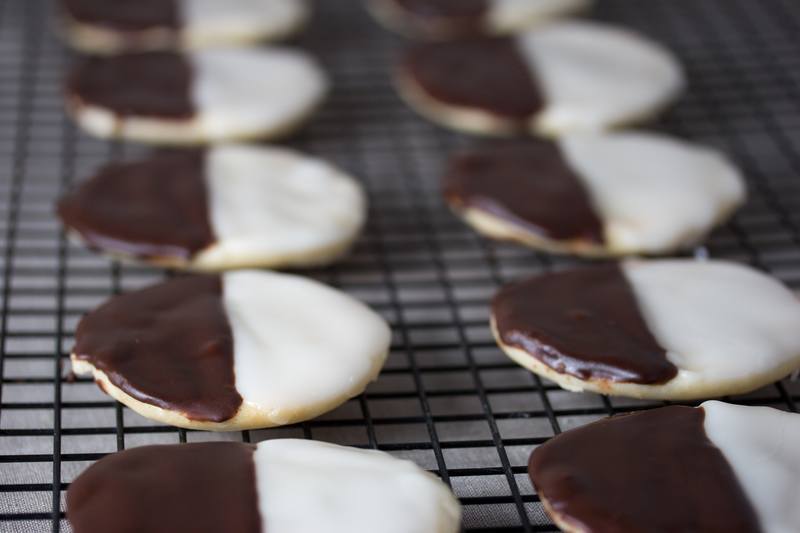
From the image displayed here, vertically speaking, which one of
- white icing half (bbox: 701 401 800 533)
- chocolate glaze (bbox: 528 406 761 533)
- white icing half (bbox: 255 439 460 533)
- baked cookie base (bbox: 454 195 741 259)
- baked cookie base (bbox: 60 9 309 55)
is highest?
white icing half (bbox: 701 401 800 533)

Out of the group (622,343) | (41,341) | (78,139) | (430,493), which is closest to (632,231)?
(622,343)

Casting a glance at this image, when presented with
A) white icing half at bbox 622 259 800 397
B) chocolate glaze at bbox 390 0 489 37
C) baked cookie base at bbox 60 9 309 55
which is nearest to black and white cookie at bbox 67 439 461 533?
white icing half at bbox 622 259 800 397

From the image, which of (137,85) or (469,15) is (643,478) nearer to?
(137,85)

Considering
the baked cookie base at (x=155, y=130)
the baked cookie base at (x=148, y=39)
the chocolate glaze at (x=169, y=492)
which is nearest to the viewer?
the chocolate glaze at (x=169, y=492)

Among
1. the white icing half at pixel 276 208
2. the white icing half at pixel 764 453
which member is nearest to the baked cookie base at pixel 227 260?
the white icing half at pixel 276 208

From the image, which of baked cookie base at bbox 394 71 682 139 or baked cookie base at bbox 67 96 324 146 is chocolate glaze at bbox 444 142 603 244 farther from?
baked cookie base at bbox 67 96 324 146

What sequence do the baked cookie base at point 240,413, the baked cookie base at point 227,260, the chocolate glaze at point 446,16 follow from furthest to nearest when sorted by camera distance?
the chocolate glaze at point 446,16 < the baked cookie base at point 227,260 < the baked cookie base at point 240,413

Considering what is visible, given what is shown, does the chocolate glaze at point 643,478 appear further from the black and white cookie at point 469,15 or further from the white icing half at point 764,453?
the black and white cookie at point 469,15

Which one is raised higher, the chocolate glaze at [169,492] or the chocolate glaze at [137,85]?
the chocolate glaze at [169,492]
